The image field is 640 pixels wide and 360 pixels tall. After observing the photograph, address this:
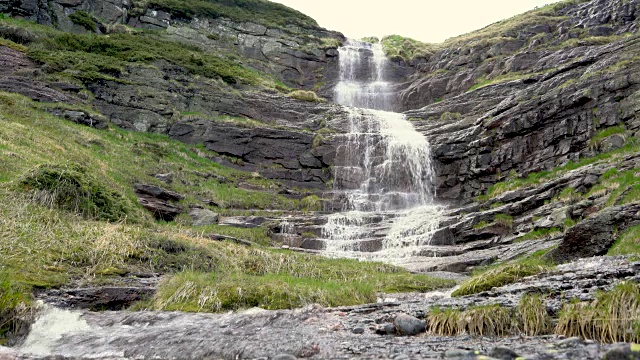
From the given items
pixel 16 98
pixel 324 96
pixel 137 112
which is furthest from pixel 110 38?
pixel 324 96

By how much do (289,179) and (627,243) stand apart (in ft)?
80.5

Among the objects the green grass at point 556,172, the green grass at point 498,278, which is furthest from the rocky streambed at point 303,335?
the green grass at point 556,172

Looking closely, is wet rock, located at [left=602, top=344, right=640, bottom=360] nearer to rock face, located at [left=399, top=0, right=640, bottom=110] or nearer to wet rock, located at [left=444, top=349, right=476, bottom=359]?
wet rock, located at [left=444, top=349, right=476, bottom=359]

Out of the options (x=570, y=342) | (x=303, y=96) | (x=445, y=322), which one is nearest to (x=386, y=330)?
(x=445, y=322)

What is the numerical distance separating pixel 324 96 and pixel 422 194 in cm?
2357

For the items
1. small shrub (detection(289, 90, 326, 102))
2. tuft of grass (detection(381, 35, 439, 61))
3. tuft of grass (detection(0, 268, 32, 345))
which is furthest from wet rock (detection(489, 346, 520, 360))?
tuft of grass (detection(381, 35, 439, 61))

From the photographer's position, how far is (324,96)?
50.0 m

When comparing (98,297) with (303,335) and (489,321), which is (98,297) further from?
(489,321)

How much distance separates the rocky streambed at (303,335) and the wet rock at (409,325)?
1 centimetres

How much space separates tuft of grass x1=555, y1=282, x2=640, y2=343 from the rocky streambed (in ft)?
0.80

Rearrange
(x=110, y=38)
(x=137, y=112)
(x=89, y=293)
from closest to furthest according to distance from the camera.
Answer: (x=89, y=293), (x=137, y=112), (x=110, y=38)

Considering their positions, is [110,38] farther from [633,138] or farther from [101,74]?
[633,138]

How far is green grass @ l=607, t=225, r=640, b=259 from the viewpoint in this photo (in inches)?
405

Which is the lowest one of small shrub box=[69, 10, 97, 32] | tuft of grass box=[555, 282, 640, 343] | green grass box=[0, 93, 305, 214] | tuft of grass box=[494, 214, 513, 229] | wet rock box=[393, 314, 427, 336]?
wet rock box=[393, 314, 427, 336]
